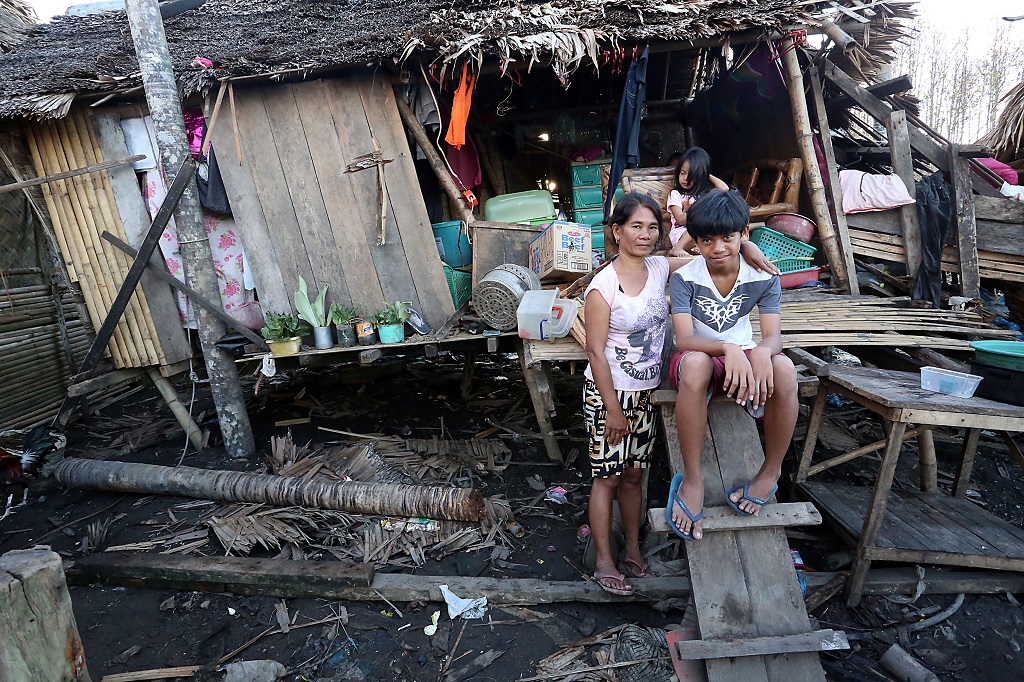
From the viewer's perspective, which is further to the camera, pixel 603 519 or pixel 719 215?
pixel 603 519

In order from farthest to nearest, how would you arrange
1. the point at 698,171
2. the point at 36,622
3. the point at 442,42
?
the point at 442,42 < the point at 698,171 < the point at 36,622

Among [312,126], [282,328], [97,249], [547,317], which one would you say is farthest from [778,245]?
[97,249]

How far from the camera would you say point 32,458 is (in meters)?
5.25

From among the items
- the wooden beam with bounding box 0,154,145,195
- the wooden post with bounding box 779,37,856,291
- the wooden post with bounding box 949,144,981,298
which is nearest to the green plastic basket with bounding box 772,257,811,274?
the wooden post with bounding box 779,37,856,291

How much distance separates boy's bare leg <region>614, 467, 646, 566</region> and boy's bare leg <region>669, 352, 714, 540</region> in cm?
51

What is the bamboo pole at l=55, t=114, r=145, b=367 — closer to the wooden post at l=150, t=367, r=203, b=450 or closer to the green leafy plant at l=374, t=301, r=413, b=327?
the wooden post at l=150, t=367, r=203, b=450

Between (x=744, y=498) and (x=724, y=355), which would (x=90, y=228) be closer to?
(x=724, y=355)

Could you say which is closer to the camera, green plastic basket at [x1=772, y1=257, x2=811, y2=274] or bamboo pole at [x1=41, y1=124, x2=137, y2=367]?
bamboo pole at [x1=41, y1=124, x2=137, y2=367]

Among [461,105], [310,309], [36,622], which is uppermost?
[461,105]

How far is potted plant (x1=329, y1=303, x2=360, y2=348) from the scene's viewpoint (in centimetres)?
513

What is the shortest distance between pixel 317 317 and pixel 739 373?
419 centimetres

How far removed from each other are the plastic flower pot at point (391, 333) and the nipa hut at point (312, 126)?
49 centimetres

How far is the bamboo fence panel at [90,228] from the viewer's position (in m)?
5.30

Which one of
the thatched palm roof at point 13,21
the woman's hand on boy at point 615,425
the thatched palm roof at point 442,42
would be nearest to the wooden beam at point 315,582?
the woman's hand on boy at point 615,425
